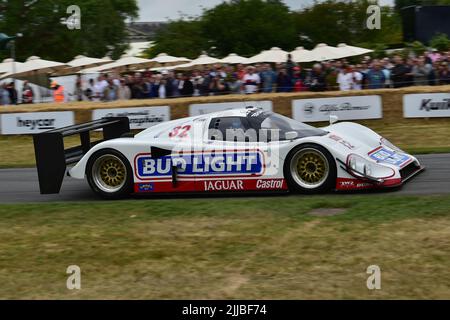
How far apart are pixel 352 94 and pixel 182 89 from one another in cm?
504

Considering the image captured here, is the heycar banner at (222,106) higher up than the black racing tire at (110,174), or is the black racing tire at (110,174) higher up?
the heycar banner at (222,106)

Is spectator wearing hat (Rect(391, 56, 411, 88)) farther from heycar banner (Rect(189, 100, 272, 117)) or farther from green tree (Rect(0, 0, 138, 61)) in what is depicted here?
green tree (Rect(0, 0, 138, 61))

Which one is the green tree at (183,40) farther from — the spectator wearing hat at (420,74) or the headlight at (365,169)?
the headlight at (365,169)

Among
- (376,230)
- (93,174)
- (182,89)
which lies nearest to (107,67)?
(182,89)

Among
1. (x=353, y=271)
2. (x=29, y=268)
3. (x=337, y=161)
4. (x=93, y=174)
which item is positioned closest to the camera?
(x=353, y=271)

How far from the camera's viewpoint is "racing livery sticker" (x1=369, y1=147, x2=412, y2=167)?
10820mm

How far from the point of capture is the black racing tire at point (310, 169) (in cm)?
1052

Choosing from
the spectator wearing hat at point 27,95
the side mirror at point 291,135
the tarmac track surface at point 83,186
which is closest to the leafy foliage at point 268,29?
the spectator wearing hat at point 27,95

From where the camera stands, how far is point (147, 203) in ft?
35.7

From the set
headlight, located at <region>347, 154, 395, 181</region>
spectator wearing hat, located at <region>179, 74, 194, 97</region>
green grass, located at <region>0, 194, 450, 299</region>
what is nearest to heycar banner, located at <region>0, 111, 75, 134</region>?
spectator wearing hat, located at <region>179, 74, 194, 97</region>

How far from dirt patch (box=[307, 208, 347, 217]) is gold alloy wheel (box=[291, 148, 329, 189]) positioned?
3.41 feet

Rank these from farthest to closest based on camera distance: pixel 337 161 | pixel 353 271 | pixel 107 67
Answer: pixel 107 67
pixel 337 161
pixel 353 271

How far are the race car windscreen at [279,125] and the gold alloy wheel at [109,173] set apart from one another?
6.95 feet
